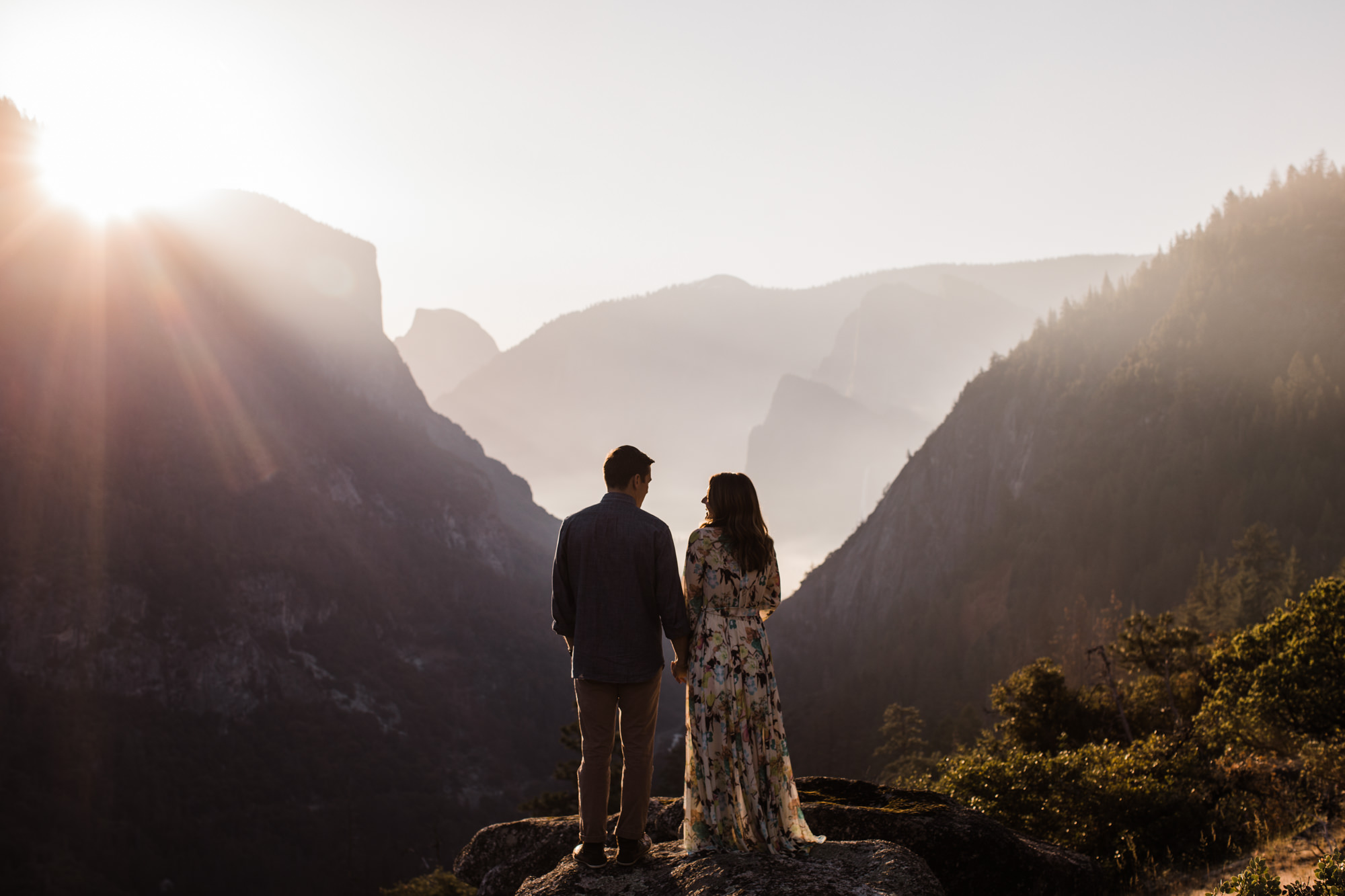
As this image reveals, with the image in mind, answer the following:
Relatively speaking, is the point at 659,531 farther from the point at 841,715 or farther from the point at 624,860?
the point at 841,715

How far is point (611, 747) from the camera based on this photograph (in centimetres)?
668

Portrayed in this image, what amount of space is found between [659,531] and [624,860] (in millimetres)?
2711

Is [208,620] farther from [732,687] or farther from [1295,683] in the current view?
[732,687]

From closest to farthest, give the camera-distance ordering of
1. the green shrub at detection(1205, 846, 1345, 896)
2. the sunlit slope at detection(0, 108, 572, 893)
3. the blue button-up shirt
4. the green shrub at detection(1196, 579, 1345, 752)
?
the green shrub at detection(1205, 846, 1345, 896), the blue button-up shirt, the green shrub at detection(1196, 579, 1345, 752), the sunlit slope at detection(0, 108, 572, 893)

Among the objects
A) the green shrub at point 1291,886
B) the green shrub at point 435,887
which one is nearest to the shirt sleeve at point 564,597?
the green shrub at point 1291,886

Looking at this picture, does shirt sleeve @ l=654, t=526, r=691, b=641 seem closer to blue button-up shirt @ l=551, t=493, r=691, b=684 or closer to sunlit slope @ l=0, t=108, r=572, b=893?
blue button-up shirt @ l=551, t=493, r=691, b=684

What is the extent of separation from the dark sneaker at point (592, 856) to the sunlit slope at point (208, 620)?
123722mm

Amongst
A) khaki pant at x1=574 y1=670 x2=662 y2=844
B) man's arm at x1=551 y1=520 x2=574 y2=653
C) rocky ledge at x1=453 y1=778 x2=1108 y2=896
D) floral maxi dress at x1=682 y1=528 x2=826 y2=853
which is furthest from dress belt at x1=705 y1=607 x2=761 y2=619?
rocky ledge at x1=453 y1=778 x2=1108 y2=896

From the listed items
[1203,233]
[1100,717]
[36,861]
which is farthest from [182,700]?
[1203,233]

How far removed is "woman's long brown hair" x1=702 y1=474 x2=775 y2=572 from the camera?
6641 mm

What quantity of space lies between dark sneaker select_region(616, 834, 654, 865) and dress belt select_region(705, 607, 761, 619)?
1994mm

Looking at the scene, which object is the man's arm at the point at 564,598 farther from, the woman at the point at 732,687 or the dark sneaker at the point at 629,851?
the dark sneaker at the point at 629,851

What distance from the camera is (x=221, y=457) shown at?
525ft

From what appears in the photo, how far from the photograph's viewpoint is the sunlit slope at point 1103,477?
104000 mm
